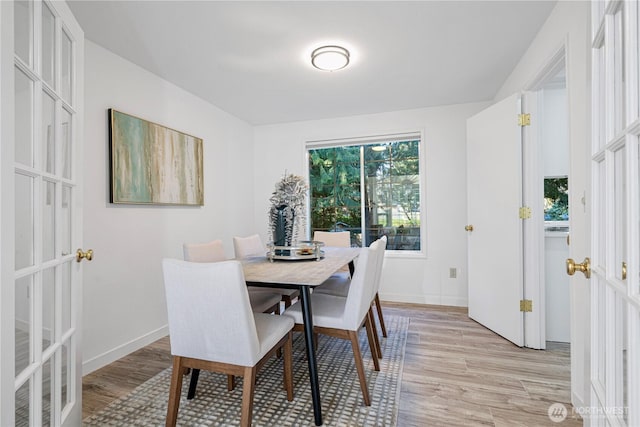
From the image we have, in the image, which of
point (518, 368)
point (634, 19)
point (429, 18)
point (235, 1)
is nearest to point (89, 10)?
point (235, 1)

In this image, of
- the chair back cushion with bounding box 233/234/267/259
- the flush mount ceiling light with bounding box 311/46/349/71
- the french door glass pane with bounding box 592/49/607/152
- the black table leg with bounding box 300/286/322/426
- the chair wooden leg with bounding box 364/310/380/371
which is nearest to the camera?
the french door glass pane with bounding box 592/49/607/152

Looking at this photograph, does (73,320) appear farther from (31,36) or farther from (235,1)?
(235,1)

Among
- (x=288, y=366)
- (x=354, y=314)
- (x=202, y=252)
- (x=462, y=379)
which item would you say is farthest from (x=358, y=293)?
(x=202, y=252)

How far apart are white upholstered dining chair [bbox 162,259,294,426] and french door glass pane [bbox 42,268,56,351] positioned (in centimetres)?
39

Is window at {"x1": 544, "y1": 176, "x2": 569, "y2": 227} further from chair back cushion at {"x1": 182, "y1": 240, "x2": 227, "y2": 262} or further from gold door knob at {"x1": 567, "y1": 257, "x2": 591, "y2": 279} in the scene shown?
chair back cushion at {"x1": 182, "y1": 240, "x2": 227, "y2": 262}

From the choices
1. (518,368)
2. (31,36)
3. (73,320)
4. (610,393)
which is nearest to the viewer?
(610,393)

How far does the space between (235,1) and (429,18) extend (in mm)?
1197

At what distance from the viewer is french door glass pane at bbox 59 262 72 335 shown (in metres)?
1.20

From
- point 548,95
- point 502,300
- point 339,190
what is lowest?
point 502,300

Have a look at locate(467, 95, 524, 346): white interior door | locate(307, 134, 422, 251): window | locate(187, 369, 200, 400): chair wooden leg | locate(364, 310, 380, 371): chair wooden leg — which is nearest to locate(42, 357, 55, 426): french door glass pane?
locate(187, 369, 200, 400): chair wooden leg

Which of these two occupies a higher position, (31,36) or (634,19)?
(31,36)

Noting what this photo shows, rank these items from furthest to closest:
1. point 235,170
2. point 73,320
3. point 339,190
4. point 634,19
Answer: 1. point 339,190
2. point 235,170
3. point 73,320
4. point 634,19

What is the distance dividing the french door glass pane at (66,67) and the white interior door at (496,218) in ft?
9.60

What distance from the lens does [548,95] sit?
287 centimetres
